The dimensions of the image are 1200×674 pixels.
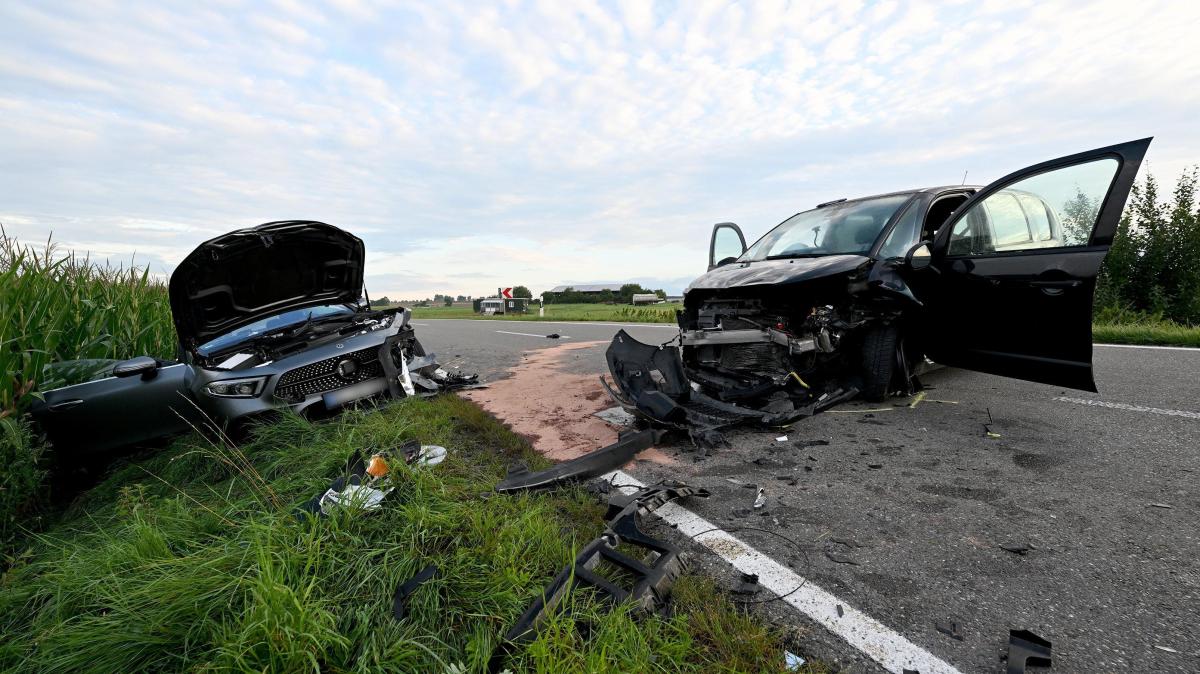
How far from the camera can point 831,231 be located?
4.68m

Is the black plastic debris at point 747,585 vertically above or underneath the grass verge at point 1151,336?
underneath

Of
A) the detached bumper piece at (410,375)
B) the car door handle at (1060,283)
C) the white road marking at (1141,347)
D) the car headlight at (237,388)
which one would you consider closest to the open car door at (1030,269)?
the car door handle at (1060,283)

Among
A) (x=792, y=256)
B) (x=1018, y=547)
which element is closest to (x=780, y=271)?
(x=792, y=256)

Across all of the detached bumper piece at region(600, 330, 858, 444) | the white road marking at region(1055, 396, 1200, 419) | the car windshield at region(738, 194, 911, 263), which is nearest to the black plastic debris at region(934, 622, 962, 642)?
the detached bumper piece at region(600, 330, 858, 444)

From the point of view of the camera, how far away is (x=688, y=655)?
4.99ft

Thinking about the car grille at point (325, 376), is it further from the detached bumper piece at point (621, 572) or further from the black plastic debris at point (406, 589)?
the detached bumper piece at point (621, 572)

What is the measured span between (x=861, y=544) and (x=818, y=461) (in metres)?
1.00

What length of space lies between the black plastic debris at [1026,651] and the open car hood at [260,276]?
522 cm

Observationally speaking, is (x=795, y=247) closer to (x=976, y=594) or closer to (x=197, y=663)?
(x=976, y=594)

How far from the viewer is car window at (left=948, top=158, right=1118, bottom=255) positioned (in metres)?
3.17

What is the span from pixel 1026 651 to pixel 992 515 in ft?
3.47

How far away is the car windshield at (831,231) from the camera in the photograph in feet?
14.3

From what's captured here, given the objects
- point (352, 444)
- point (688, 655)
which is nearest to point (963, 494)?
point (688, 655)

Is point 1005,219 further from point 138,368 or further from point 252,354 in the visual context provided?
point 138,368
